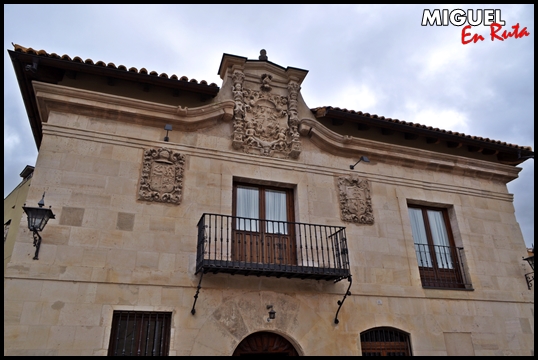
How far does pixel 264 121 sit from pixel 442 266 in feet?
16.1

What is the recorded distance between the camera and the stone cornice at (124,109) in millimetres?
7262

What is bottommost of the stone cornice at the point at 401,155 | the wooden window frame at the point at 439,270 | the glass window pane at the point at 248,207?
the wooden window frame at the point at 439,270

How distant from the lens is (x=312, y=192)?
834cm

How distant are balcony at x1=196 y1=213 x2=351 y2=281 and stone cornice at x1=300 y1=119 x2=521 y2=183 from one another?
77.7 inches

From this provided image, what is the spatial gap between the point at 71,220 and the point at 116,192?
33.1 inches

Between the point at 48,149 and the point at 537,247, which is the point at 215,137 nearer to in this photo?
the point at 48,149

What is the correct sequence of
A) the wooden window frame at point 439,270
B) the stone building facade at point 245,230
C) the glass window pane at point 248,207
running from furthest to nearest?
the wooden window frame at point 439,270
the glass window pane at point 248,207
the stone building facade at point 245,230

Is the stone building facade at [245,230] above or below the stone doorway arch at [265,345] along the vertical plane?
above

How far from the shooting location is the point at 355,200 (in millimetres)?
8562

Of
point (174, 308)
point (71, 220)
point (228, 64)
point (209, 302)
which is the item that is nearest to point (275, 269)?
point (209, 302)

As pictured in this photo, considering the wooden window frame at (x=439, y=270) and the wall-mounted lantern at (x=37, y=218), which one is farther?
the wooden window frame at (x=439, y=270)

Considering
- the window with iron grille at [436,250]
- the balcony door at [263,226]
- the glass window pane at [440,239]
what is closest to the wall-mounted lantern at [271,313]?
the balcony door at [263,226]

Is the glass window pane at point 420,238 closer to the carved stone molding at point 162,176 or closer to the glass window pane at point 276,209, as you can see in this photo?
the glass window pane at point 276,209

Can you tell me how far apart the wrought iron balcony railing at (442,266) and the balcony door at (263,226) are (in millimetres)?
2930
